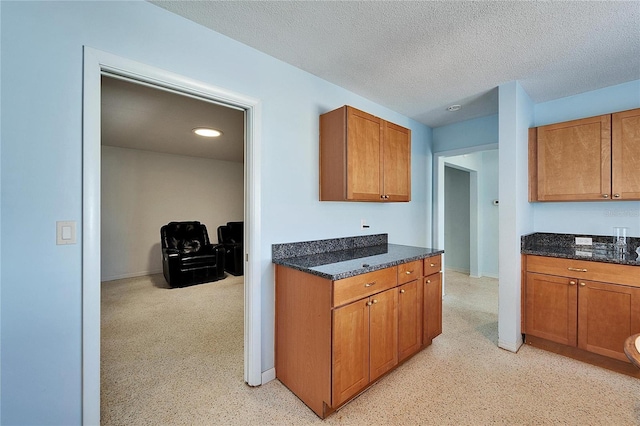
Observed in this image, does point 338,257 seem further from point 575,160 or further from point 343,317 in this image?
point 575,160

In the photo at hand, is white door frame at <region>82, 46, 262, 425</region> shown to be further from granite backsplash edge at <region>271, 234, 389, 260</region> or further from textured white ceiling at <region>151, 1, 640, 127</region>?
granite backsplash edge at <region>271, 234, 389, 260</region>

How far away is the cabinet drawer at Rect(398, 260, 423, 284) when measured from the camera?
2.23m

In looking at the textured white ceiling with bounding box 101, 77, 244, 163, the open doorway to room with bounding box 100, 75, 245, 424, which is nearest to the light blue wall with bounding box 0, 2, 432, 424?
the open doorway to room with bounding box 100, 75, 245, 424

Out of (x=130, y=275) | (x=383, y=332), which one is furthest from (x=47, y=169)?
(x=130, y=275)

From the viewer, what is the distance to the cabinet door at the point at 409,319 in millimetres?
2232

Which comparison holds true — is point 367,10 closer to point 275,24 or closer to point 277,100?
point 275,24

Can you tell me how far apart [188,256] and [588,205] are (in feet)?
17.4

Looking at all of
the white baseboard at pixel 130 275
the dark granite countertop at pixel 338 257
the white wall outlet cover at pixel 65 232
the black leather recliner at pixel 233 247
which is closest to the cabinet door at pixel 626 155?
the dark granite countertop at pixel 338 257

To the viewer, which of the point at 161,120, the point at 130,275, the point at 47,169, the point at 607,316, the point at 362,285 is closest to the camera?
the point at 47,169

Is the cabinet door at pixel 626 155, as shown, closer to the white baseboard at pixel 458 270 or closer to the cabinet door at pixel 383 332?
the cabinet door at pixel 383 332

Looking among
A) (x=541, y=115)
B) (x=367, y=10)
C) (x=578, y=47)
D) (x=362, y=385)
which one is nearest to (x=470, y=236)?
(x=541, y=115)

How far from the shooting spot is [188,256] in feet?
15.7

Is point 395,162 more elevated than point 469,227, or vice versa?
point 395,162

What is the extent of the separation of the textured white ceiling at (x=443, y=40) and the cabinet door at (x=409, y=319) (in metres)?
1.79
